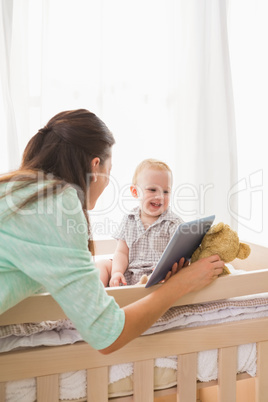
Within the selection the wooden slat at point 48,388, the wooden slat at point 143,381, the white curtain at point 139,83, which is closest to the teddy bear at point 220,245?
the wooden slat at point 143,381

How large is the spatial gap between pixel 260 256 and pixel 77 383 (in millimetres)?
951

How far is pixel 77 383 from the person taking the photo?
0.99 meters

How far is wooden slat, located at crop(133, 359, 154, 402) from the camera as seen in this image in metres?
1.03

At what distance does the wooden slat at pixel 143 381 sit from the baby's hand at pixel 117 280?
0.39m

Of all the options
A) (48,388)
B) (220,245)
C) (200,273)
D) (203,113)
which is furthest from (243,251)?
(203,113)

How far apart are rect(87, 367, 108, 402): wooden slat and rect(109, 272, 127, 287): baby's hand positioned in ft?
1.38

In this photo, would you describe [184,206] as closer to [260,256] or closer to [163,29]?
[260,256]

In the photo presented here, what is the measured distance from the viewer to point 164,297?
0.96m

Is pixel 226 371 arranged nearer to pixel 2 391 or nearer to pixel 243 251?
pixel 243 251

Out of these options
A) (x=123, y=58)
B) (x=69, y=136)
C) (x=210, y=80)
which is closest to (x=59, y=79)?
(x=123, y=58)

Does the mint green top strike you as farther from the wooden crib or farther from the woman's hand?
the woman's hand

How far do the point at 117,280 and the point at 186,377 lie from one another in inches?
17.3

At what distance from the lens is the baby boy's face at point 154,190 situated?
61.9 inches

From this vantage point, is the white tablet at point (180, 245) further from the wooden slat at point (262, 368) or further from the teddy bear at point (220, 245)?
the wooden slat at point (262, 368)
